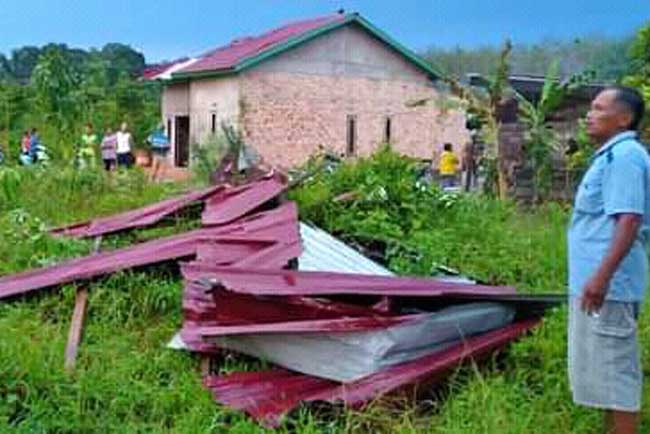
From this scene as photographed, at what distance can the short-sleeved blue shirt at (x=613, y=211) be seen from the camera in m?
3.65

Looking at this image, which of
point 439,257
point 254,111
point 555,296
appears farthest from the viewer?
point 254,111

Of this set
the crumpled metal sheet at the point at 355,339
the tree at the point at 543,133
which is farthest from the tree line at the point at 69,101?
the crumpled metal sheet at the point at 355,339

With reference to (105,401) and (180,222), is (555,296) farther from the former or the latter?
(180,222)

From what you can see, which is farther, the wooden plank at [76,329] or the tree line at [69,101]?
the tree line at [69,101]

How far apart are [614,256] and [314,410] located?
1.57 meters

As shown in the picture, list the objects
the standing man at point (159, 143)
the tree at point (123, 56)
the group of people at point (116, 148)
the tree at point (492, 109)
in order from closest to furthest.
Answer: the group of people at point (116, 148) → the tree at point (492, 109) → the standing man at point (159, 143) → the tree at point (123, 56)

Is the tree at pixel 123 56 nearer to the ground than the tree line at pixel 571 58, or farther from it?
farther from it

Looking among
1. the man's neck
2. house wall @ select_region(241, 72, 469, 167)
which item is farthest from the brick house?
the man's neck

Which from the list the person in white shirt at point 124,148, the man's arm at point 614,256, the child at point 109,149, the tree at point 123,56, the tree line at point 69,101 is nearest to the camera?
the man's arm at point 614,256

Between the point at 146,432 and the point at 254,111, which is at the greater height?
the point at 254,111

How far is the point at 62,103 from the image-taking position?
64.4ft

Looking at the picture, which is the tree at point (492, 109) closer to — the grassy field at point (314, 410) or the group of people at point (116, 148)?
the grassy field at point (314, 410)

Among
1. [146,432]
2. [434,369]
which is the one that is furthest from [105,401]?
Result: [434,369]

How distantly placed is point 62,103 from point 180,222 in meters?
12.8
